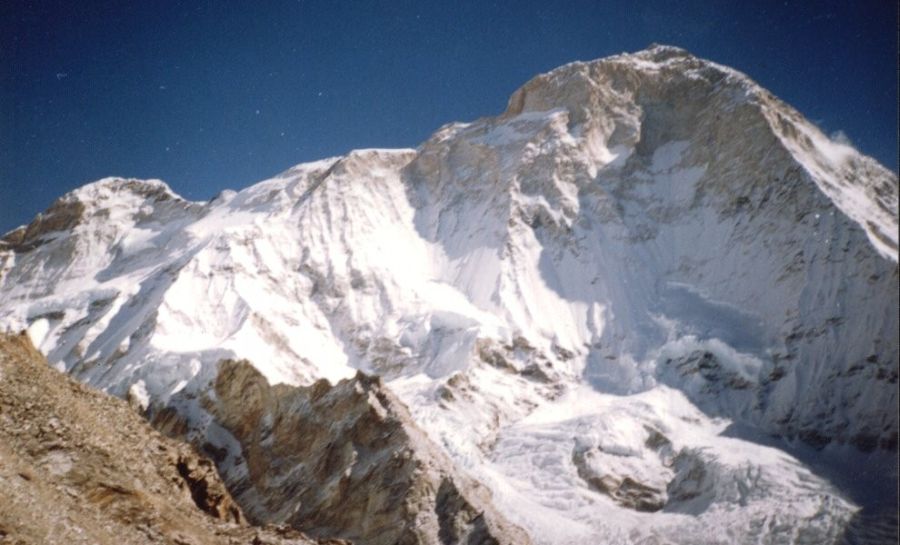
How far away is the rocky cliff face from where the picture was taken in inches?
794

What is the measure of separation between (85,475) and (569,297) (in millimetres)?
85133

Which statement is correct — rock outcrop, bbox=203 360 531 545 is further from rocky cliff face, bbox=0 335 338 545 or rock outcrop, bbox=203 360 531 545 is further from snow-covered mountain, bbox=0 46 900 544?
rocky cliff face, bbox=0 335 338 545

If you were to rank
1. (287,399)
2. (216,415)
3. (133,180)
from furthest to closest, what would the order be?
(133,180), (216,415), (287,399)

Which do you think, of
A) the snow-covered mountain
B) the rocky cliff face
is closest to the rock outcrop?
the snow-covered mountain

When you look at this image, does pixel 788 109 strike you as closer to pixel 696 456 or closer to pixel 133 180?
pixel 696 456

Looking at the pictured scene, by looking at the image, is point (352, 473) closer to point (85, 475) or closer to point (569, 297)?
point (85, 475)

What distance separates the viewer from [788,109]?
355 ft

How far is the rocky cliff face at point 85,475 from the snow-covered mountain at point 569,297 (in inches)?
953

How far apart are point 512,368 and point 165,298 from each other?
130 ft

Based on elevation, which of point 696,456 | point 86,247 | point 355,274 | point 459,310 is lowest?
point 696,456

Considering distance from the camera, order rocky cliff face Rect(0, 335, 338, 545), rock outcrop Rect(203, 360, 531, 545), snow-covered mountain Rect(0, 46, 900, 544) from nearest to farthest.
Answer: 1. rocky cliff face Rect(0, 335, 338, 545)
2. rock outcrop Rect(203, 360, 531, 545)
3. snow-covered mountain Rect(0, 46, 900, 544)

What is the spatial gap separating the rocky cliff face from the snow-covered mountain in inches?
953

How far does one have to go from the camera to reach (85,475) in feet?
73.2

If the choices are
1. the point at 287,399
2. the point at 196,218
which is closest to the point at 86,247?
the point at 196,218
